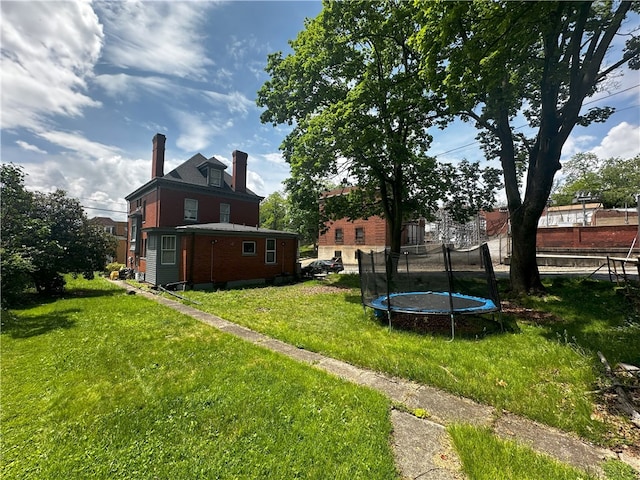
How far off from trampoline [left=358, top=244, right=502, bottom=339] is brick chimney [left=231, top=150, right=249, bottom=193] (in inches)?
634

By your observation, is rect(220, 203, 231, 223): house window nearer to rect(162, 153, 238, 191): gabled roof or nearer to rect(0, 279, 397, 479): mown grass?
rect(162, 153, 238, 191): gabled roof

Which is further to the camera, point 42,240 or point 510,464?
point 42,240

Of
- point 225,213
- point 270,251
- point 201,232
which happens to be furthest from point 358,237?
point 201,232

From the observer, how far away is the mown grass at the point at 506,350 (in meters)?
3.22

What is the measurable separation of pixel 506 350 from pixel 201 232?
12152mm

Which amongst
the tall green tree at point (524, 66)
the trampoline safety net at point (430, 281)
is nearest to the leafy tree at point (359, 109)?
the tall green tree at point (524, 66)

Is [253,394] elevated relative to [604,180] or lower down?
lower down

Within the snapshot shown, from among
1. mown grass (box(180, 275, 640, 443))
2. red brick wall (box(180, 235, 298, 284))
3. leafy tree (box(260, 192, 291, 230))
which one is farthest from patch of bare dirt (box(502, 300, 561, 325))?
leafy tree (box(260, 192, 291, 230))

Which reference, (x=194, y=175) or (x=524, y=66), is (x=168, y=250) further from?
(x=524, y=66)

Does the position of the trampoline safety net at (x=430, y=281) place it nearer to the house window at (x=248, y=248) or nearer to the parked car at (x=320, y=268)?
the house window at (x=248, y=248)

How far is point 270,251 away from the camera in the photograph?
52.0 ft

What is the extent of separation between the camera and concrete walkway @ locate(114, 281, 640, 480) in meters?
2.28

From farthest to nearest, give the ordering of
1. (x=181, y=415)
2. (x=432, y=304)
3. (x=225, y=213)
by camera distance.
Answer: (x=225, y=213) → (x=432, y=304) → (x=181, y=415)

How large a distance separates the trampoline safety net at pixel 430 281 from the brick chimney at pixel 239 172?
1604cm
